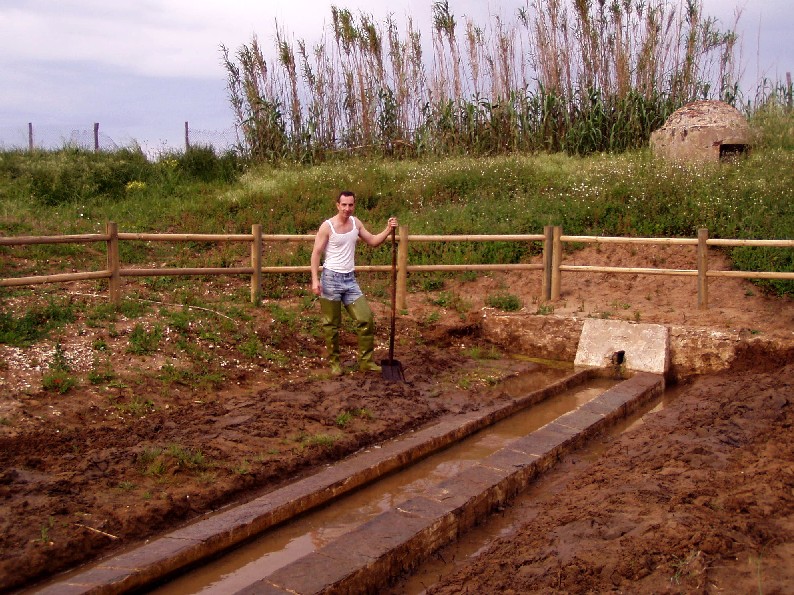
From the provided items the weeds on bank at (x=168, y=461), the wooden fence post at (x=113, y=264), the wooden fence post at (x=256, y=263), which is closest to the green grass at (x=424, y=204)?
the wooden fence post at (x=256, y=263)

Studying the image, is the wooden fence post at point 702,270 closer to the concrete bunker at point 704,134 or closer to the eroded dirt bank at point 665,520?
the eroded dirt bank at point 665,520

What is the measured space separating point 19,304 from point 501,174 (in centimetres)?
911

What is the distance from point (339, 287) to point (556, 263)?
12.7 ft

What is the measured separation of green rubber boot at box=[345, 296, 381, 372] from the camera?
7.66m

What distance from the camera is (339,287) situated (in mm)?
7672

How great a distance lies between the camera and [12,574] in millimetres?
3857

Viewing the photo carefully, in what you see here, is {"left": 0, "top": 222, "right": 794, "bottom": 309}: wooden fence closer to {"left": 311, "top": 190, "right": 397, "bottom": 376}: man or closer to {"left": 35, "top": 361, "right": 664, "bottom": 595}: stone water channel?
{"left": 311, "top": 190, "right": 397, "bottom": 376}: man

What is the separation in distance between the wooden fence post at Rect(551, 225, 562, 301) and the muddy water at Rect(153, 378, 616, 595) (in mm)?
3440

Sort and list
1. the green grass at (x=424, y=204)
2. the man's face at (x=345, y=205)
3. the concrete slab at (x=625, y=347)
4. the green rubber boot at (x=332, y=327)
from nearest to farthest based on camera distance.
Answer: the man's face at (x=345, y=205) < the green rubber boot at (x=332, y=327) < the concrete slab at (x=625, y=347) < the green grass at (x=424, y=204)

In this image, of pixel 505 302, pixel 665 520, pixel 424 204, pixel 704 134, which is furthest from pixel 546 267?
pixel 665 520

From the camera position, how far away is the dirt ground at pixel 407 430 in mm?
3697

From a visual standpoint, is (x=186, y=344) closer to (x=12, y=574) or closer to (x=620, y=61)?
(x=12, y=574)

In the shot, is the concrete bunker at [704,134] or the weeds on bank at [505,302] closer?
the weeds on bank at [505,302]

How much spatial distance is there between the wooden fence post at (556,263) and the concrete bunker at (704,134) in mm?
5066
